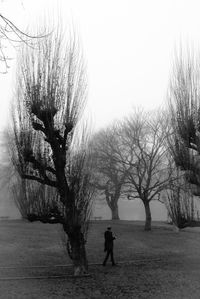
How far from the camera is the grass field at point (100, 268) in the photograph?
15438 millimetres

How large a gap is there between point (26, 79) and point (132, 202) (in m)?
81.3

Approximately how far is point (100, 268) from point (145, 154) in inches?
896

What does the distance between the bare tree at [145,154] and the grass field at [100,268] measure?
19.5ft

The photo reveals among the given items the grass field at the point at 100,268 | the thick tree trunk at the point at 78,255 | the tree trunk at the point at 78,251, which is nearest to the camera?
the grass field at the point at 100,268

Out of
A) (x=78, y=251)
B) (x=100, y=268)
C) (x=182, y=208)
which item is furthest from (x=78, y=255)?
(x=182, y=208)

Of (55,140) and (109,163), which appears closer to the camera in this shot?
(55,140)

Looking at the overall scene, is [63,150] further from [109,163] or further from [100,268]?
[109,163]

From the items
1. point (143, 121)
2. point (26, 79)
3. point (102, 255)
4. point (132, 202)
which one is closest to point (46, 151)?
point (26, 79)

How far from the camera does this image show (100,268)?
21.2 metres

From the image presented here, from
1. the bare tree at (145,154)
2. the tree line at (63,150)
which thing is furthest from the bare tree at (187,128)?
the bare tree at (145,154)

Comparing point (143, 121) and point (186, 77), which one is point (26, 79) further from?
point (143, 121)

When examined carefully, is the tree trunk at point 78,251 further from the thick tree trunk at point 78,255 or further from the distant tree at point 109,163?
the distant tree at point 109,163

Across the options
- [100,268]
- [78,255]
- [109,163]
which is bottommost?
[100,268]

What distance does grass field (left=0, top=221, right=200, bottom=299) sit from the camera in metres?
15.4
